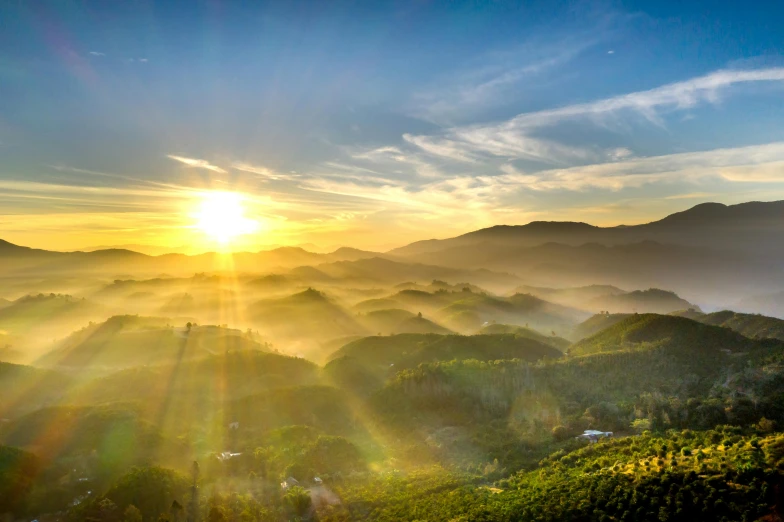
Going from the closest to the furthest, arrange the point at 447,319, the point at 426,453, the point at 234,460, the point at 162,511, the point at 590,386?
1. the point at 162,511
2. the point at 234,460
3. the point at 426,453
4. the point at 590,386
5. the point at 447,319

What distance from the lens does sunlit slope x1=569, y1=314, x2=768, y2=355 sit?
79625 millimetres

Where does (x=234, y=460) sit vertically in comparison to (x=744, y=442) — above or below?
below

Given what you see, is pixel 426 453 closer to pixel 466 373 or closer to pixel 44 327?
pixel 466 373

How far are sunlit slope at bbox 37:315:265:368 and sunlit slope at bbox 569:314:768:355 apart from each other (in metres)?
82.2

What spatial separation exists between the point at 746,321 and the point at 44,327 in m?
224

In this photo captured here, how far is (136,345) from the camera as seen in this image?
114 meters

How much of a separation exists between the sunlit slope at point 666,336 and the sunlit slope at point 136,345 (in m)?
82.2

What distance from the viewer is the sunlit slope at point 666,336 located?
79625 millimetres

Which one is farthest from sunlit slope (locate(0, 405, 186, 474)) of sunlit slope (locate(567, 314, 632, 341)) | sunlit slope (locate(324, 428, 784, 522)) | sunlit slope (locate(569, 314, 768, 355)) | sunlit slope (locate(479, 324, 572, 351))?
sunlit slope (locate(567, 314, 632, 341))

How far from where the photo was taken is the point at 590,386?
68375mm

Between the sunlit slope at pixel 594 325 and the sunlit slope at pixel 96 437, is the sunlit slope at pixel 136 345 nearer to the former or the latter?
the sunlit slope at pixel 96 437

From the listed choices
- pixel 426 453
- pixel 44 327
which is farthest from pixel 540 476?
pixel 44 327

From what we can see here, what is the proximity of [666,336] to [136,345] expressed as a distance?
386ft

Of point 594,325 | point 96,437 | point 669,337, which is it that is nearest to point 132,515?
point 96,437
